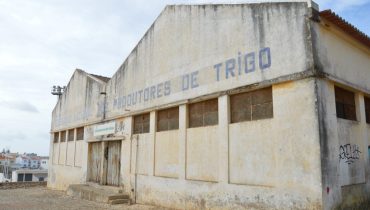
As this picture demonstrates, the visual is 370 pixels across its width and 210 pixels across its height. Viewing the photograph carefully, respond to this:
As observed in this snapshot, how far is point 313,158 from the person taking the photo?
665 centimetres

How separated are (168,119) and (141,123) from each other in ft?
5.93

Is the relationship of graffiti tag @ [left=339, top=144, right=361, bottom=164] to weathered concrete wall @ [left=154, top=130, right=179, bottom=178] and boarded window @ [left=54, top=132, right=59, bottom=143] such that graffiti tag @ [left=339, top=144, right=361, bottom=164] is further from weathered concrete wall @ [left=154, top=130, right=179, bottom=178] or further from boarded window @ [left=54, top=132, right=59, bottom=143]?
boarded window @ [left=54, top=132, right=59, bottom=143]

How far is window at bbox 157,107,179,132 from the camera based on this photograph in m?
10.8

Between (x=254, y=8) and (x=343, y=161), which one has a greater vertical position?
(x=254, y=8)

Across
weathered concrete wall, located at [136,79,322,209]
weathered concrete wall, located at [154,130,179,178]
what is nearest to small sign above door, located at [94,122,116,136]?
weathered concrete wall, located at [154,130,179,178]

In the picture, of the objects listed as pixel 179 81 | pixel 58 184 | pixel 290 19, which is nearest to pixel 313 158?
pixel 290 19

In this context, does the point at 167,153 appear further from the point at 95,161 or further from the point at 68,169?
the point at 68,169

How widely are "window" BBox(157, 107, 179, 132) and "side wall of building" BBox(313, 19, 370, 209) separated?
5.06m

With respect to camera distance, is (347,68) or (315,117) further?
(347,68)

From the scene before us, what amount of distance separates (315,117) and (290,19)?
96.1 inches

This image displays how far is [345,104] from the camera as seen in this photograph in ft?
26.5

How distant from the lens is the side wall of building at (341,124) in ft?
22.3

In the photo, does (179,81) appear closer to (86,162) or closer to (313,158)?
(313,158)

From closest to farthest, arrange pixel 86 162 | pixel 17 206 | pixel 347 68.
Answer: pixel 347 68
pixel 17 206
pixel 86 162
